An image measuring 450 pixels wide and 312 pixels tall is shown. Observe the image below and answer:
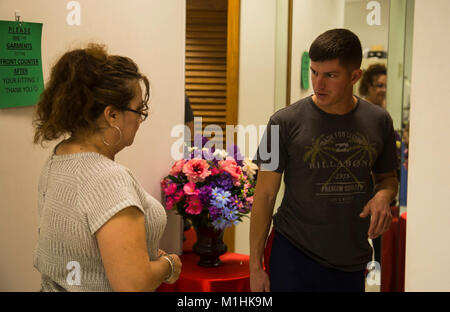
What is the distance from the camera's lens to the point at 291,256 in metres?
1.68

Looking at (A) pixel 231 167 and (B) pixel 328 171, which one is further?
(A) pixel 231 167

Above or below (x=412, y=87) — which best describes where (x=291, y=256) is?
below

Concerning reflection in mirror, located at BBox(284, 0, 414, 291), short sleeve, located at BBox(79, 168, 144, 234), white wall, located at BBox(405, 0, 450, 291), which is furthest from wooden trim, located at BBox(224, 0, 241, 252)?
short sleeve, located at BBox(79, 168, 144, 234)

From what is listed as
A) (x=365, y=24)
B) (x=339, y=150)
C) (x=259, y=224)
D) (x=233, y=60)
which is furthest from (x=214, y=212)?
(x=233, y=60)

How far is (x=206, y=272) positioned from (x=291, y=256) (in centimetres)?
75

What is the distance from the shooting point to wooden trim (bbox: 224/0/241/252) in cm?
339

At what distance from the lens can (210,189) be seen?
2.25m

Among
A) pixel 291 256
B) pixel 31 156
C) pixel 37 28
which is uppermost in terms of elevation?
pixel 37 28

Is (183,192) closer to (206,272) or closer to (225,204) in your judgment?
(225,204)

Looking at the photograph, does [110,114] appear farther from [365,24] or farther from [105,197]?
[365,24]

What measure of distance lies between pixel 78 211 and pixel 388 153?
1.09 meters

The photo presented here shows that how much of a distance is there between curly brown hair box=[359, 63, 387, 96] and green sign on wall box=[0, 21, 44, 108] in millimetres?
1603
